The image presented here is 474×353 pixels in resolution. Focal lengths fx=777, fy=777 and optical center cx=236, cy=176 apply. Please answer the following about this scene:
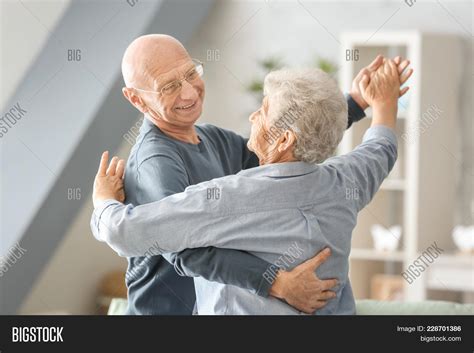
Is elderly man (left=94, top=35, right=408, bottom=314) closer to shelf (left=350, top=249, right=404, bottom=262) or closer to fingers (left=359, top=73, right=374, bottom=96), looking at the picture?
fingers (left=359, top=73, right=374, bottom=96)

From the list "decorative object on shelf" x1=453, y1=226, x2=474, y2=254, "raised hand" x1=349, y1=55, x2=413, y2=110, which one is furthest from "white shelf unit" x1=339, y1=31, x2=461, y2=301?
"raised hand" x1=349, y1=55, x2=413, y2=110

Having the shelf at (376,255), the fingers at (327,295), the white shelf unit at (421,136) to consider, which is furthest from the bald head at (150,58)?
the shelf at (376,255)

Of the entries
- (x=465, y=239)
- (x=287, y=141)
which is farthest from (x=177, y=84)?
(x=465, y=239)

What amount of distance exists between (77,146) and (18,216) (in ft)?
1.30

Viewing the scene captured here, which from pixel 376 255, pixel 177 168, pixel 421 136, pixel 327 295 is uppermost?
pixel 421 136

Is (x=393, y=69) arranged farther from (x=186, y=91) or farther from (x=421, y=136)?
(x=421, y=136)

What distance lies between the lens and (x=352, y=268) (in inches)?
168

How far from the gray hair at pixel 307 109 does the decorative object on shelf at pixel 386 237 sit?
109 inches

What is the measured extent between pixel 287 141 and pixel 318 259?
23cm

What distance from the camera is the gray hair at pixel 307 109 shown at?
141 centimetres

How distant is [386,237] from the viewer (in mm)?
4137

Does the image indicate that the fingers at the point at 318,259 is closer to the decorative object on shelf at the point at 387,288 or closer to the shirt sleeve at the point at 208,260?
the shirt sleeve at the point at 208,260
